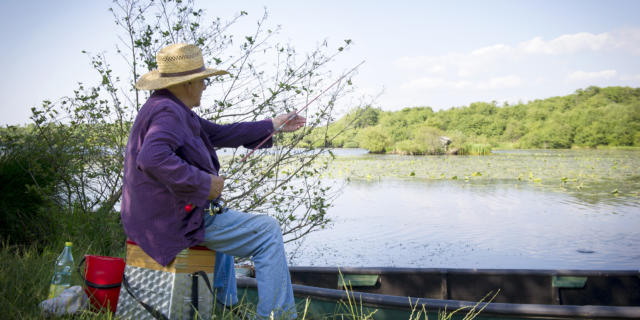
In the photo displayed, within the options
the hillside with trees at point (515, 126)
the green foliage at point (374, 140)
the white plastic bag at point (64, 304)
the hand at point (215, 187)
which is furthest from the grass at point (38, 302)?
the green foliage at point (374, 140)

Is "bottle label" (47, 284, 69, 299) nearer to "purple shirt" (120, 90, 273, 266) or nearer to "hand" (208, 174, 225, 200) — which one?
"purple shirt" (120, 90, 273, 266)

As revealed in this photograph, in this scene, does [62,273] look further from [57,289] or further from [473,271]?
[473,271]

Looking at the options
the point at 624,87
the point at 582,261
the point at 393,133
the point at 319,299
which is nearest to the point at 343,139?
the point at 319,299

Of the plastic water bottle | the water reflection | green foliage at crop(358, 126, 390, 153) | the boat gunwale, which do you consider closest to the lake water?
the water reflection

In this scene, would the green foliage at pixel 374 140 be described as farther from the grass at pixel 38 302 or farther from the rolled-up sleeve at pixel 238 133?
the rolled-up sleeve at pixel 238 133

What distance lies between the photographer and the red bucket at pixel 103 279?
213 centimetres

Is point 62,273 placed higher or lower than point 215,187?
lower

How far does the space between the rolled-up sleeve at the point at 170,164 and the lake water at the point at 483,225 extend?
9.53 feet

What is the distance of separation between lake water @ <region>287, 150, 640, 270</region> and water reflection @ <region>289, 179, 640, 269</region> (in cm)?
1

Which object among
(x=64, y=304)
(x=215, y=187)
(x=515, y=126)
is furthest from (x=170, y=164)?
(x=515, y=126)

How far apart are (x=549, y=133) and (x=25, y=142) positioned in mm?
39120

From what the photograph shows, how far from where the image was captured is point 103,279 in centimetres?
214

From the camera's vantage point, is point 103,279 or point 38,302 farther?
point 38,302

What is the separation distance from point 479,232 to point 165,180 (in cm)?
666
